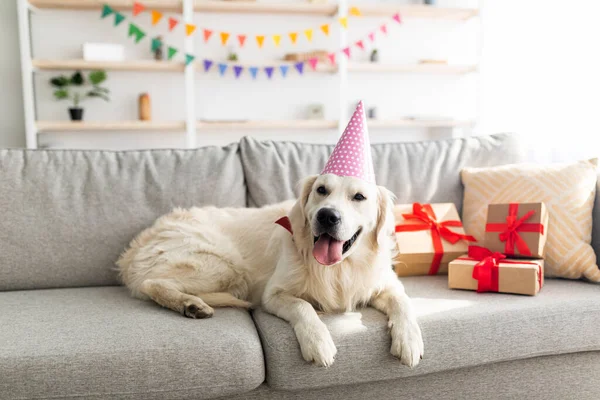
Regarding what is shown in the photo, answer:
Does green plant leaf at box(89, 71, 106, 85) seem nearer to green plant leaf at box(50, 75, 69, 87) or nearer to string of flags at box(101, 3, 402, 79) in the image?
green plant leaf at box(50, 75, 69, 87)

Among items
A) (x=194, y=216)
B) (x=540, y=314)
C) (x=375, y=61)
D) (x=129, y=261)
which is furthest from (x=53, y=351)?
(x=375, y=61)

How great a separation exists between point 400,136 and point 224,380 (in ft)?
13.2

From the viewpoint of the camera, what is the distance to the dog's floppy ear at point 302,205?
1744 millimetres

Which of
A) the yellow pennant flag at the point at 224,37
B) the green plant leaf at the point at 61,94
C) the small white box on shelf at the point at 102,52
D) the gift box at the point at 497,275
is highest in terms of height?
the yellow pennant flag at the point at 224,37

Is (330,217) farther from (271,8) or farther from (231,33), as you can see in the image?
(231,33)

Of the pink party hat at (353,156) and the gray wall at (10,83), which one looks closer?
the pink party hat at (353,156)

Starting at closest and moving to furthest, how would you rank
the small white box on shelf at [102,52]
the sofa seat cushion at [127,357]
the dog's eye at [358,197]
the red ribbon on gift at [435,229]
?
the sofa seat cushion at [127,357] < the dog's eye at [358,197] < the red ribbon on gift at [435,229] < the small white box on shelf at [102,52]

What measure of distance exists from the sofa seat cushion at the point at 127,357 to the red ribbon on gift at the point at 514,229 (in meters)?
1.11

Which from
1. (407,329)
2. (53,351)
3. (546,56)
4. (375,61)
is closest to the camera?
(53,351)

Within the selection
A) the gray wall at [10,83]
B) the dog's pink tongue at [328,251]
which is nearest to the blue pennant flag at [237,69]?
the gray wall at [10,83]

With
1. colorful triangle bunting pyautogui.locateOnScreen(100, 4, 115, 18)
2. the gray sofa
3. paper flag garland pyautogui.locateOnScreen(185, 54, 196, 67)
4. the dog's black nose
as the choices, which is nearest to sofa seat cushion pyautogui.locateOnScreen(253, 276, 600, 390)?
the gray sofa

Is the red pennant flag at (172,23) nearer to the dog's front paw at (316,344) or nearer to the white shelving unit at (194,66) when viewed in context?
the white shelving unit at (194,66)

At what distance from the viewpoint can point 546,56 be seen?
11.1ft

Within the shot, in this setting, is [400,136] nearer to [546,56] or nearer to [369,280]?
[546,56]
